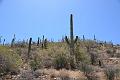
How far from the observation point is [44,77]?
22.1m

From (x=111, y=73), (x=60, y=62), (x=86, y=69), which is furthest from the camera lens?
(x=60, y=62)

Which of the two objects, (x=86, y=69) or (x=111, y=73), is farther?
(x=86, y=69)

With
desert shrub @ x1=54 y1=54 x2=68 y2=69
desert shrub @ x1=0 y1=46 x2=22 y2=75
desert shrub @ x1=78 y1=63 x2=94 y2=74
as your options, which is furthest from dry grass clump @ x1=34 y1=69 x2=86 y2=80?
desert shrub @ x1=54 y1=54 x2=68 y2=69

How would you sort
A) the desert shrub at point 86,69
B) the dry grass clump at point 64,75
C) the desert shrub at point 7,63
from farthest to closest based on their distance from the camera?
the desert shrub at point 7,63 < the desert shrub at point 86,69 < the dry grass clump at point 64,75

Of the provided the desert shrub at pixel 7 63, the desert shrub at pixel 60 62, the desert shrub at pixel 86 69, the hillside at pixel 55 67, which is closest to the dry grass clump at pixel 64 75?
the hillside at pixel 55 67

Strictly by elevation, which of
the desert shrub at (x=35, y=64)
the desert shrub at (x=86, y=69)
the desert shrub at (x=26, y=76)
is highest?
the desert shrub at (x=35, y=64)

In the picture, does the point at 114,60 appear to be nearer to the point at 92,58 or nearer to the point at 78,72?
the point at 92,58

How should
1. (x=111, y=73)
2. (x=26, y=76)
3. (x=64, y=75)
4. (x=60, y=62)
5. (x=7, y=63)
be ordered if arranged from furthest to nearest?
(x=60, y=62) < (x=7, y=63) < (x=111, y=73) < (x=64, y=75) < (x=26, y=76)

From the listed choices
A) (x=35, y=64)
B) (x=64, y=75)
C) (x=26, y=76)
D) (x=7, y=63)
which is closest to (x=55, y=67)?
(x=35, y=64)

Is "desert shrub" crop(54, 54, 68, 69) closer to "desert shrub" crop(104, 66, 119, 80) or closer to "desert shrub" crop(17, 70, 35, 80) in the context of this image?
"desert shrub" crop(17, 70, 35, 80)

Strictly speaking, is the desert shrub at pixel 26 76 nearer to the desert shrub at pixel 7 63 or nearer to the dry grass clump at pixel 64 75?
the dry grass clump at pixel 64 75

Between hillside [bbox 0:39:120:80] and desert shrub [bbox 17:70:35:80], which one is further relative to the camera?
hillside [bbox 0:39:120:80]

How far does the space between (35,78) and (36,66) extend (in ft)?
11.2

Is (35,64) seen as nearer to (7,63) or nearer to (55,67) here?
(55,67)
